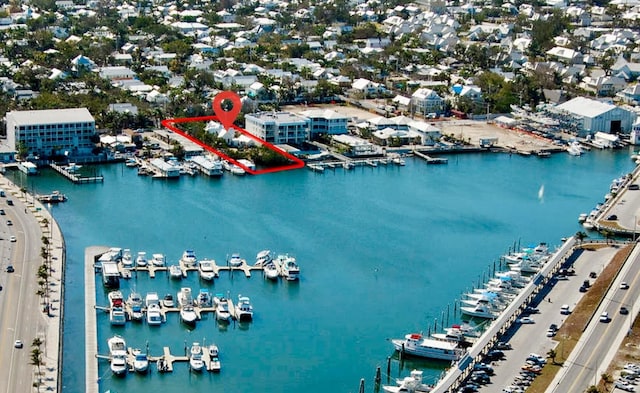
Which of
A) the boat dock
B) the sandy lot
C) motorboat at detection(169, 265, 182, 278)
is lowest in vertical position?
motorboat at detection(169, 265, 182, 278)

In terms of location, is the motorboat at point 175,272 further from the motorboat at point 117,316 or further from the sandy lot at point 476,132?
the sandy lot at point 476,132

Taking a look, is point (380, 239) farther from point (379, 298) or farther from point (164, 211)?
point (164, 211)

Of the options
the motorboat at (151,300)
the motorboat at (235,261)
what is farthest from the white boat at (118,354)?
the motorboat at (235,261)

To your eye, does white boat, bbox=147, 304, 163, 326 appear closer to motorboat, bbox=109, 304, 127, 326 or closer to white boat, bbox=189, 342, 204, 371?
motorboat, bbox=109, 304, 127, 326

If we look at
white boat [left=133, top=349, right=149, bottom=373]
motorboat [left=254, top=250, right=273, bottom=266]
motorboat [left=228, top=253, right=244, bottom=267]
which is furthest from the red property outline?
white boat [left=133, top=349, right=149, bottom=373]

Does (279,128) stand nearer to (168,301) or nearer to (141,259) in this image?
(141,259)

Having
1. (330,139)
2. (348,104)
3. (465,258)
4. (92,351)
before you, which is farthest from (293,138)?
(92,351)
